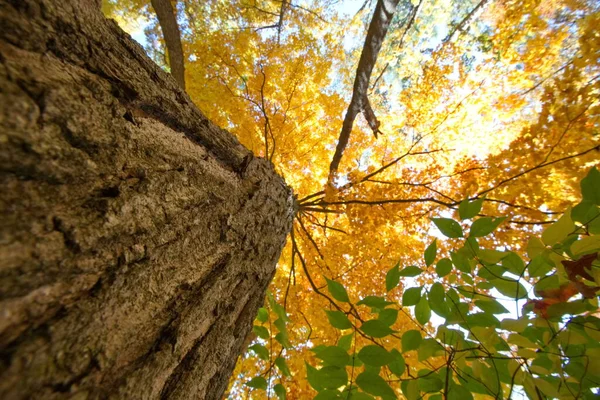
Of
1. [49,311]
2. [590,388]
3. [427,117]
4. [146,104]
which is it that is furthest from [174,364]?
[427,117]

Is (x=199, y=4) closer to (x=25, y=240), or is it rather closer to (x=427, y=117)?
(x=427, y=117)

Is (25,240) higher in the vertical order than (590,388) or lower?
lower

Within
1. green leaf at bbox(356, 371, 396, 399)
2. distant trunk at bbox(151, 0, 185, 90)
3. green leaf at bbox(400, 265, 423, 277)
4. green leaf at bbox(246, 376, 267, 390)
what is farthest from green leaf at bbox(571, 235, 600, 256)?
distant trunk at bbox(151, 0, 185, 90)

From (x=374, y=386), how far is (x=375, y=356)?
75 mm

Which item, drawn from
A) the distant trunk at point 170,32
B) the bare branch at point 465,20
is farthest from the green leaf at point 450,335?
the bare branch at point 465,20

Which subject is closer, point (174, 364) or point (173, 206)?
point (174, 364)

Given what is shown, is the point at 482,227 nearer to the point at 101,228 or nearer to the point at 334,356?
the point at 334,356

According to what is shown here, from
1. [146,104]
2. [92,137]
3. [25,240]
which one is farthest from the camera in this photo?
[146,104]

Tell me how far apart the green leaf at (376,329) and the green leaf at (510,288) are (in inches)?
15.6

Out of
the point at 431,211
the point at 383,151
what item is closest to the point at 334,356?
the point at 431,211

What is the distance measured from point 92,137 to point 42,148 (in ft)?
0.39

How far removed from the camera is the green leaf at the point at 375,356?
0.75m

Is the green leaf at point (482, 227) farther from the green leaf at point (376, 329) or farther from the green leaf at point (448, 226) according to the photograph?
the green leaf at point (376, 329)

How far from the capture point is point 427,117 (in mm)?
3895
